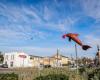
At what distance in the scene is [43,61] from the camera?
10656cm

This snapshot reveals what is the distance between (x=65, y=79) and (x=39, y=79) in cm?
184

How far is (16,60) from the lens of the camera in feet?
305

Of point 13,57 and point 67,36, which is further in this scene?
point 13,57

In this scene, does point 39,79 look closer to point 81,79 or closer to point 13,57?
point 81,79

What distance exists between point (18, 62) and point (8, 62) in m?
5.48

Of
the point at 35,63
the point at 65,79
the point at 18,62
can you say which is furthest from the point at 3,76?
the point at 35,63

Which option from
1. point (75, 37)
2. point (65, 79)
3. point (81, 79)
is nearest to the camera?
point (65, 79)

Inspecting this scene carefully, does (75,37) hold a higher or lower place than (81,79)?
higher

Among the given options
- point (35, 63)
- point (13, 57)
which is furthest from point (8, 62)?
point (35, 63)

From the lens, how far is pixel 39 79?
48.2 ft

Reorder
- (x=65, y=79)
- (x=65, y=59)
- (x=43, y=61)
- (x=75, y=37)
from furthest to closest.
Answer: (x=65, y=59) < (x=43, y=61) < (x=75, y=37) < (x=65, y=79)

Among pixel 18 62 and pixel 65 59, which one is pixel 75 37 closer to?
pixel 18 62

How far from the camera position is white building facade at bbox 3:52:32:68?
92.4 meters

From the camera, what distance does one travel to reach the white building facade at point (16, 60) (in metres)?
92.4
